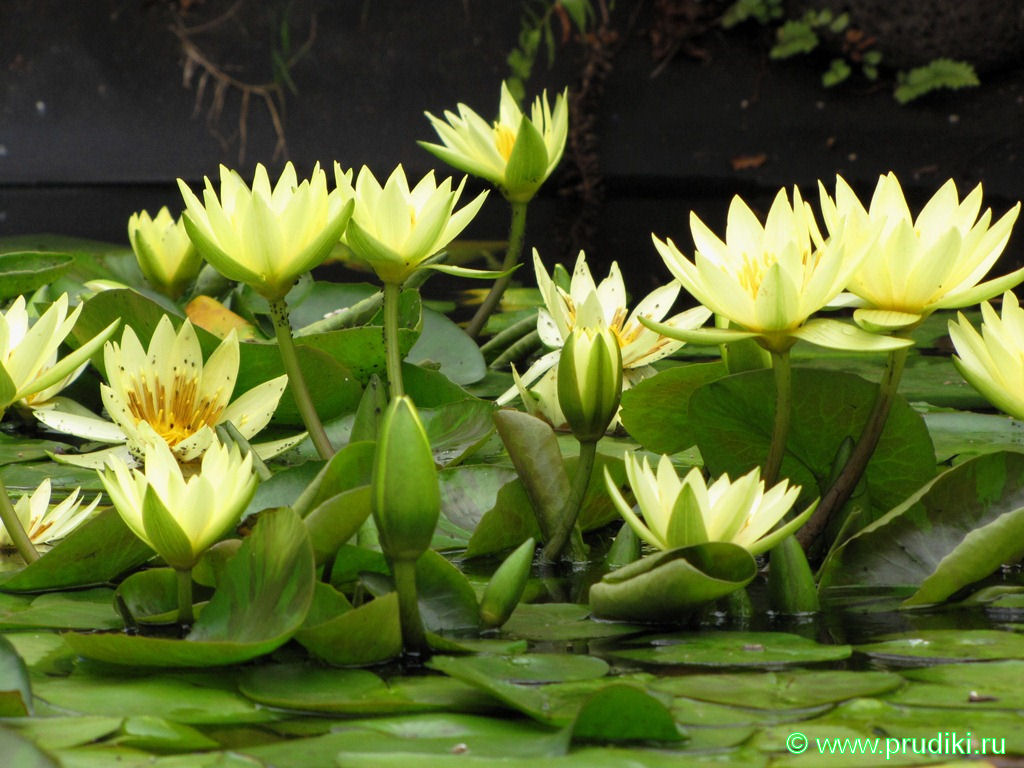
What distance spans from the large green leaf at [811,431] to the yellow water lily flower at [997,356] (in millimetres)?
80

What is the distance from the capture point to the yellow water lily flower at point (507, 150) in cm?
139

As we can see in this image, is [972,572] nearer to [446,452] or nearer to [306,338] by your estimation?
[446,452]

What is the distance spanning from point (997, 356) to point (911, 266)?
0.10m

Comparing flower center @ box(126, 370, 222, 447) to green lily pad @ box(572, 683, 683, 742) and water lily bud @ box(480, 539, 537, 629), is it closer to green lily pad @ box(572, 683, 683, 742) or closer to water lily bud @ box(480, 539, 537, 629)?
water lily bud @ box(480, 539, 537, 629)

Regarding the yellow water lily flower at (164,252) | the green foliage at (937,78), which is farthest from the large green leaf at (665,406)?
the green foliage at (937,78)

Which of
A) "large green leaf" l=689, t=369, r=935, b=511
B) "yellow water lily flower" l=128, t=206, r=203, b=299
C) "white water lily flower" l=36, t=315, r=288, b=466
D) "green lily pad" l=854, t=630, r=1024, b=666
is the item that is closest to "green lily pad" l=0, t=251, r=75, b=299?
"yellow water lily flower" l=128, t=206, r=203, b=299

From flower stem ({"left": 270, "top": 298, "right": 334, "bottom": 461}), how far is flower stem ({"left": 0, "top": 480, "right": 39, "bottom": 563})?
0.79 ft

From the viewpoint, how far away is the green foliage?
198 inches

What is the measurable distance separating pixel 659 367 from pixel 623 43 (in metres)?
3.90

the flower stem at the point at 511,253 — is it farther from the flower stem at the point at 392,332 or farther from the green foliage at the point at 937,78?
the green foliage at the point at 937,78

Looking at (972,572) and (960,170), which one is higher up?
(960,170)

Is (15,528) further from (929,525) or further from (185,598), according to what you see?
(929,525)

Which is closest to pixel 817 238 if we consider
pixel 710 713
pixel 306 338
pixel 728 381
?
pixel 728 381

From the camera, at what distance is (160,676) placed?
29.1 inches
